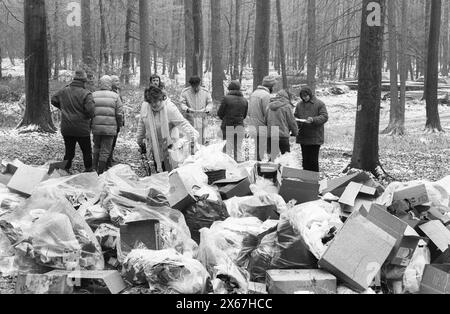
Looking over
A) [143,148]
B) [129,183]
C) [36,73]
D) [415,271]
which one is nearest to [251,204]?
[129,183]

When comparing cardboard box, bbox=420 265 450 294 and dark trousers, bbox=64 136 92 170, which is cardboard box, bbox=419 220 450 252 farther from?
dark trousers, bbox=64 136 92 170

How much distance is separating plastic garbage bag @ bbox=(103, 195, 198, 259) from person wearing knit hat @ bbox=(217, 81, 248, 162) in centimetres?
375

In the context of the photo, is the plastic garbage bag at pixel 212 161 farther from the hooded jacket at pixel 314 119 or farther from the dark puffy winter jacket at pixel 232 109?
the dark puffy winter jacket at pixel 232 109

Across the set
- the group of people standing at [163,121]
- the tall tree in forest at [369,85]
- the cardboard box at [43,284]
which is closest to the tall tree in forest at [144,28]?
the group of people standing at [163,121]

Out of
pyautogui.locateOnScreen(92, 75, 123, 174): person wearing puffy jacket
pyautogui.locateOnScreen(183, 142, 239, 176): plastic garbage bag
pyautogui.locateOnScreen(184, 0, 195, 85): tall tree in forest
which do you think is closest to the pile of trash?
pyautogui.locateOnScreen(183, 142, 239, 176): plastic garbage bag

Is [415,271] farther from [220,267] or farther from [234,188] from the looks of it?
[234,188]

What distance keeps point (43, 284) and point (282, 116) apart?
486 centimetres

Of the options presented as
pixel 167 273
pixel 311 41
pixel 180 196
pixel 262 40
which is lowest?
pixel 167 273

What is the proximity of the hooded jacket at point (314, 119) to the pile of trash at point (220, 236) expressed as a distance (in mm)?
1905

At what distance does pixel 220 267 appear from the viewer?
160 inches

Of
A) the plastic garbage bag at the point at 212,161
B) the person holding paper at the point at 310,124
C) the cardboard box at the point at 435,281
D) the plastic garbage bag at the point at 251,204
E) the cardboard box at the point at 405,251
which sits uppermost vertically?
the person holding paper at the point at 310,124

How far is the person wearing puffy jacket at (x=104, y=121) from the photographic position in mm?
7766

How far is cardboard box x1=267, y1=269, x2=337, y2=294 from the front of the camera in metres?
3.86

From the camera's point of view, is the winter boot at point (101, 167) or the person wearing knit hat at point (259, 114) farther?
the person wearing knit hat at point (259, 114)
